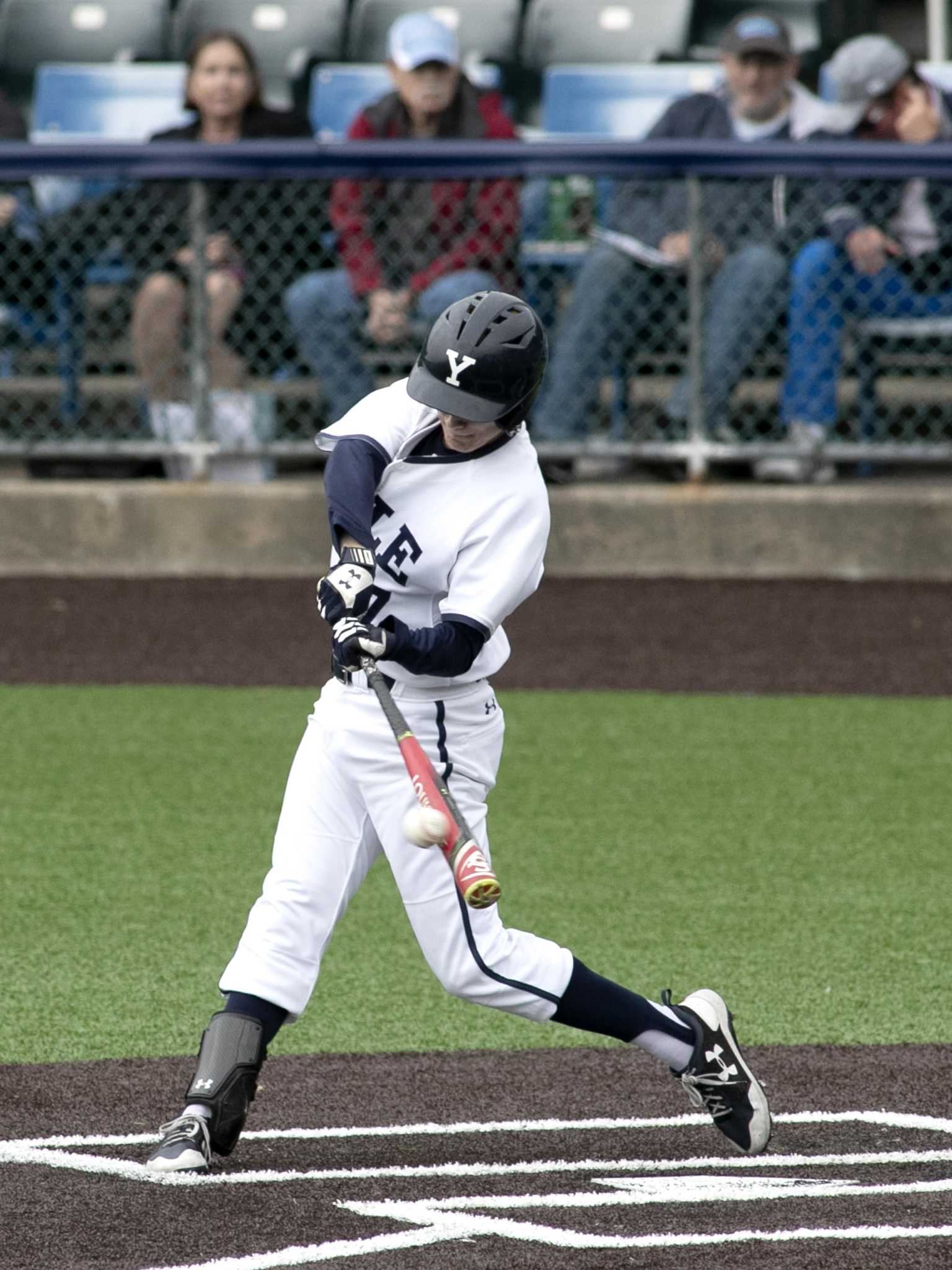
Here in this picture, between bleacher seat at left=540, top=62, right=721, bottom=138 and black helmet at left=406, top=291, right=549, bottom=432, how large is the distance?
703 centimetres

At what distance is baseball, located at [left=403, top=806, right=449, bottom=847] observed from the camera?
11.2 ft

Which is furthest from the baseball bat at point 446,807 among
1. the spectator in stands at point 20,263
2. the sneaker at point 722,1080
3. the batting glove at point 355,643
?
the spectator in stands at point 20,263

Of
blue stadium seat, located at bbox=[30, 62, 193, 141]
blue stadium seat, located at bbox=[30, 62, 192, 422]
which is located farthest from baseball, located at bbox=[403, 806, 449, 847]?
blue stadium seat, located at bbox=[30, 62, 193, 141]

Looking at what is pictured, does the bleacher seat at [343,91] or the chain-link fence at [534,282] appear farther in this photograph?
the bleacher seat at [343,91]

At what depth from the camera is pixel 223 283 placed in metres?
8.98

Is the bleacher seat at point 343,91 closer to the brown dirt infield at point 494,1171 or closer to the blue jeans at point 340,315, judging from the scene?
the blue jeans at point 340,315

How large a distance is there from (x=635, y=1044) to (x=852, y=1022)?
877mm

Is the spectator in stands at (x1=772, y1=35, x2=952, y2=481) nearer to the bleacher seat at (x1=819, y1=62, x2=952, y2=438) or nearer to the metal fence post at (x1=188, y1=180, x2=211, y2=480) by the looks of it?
the bleacher seat at (x1=819, y1=62, x2=952, y2=438)

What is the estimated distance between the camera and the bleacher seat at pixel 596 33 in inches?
444

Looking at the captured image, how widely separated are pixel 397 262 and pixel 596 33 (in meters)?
3.16

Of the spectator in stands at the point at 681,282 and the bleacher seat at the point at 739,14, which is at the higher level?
the bleacher seat at the point at 739,14

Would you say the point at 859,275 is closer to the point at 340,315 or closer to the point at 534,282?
the point at 534,282

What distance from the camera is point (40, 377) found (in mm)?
9117

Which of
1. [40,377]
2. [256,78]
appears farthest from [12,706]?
[256,78]
